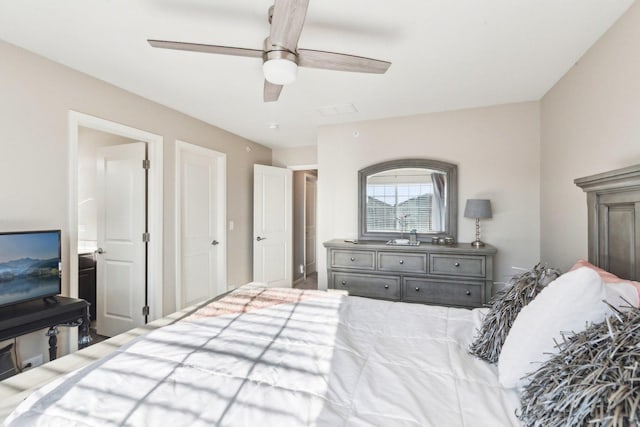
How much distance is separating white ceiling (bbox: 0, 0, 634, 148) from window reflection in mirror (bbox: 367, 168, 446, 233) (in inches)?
33.9

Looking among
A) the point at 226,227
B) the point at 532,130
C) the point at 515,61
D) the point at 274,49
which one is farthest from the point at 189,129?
the point at 532,130

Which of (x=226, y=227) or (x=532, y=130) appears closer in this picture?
(x=532, y=130)

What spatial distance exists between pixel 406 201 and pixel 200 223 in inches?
102

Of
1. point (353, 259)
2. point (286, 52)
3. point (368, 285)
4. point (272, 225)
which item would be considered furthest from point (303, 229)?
point (286, 52)

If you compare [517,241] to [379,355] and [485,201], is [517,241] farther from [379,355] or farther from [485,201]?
[379,355]

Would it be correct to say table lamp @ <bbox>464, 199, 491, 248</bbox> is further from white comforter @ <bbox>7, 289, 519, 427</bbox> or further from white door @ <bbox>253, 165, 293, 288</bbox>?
white door @ <bbox>253, 165, 293, 288</bbox>

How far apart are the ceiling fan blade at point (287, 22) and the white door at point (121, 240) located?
2356 millimetres

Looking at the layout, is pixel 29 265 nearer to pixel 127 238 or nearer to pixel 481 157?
pixel 127 238

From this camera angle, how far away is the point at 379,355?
1246mm

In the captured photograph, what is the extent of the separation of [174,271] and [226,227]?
0.97 m

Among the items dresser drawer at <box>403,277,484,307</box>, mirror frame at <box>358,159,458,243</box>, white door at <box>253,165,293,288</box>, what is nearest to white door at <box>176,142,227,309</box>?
white door at <box>253,165,293,288</box>

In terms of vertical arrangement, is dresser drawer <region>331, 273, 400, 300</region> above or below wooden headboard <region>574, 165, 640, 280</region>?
below

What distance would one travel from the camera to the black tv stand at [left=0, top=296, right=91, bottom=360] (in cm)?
182

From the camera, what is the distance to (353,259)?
3354 mm
